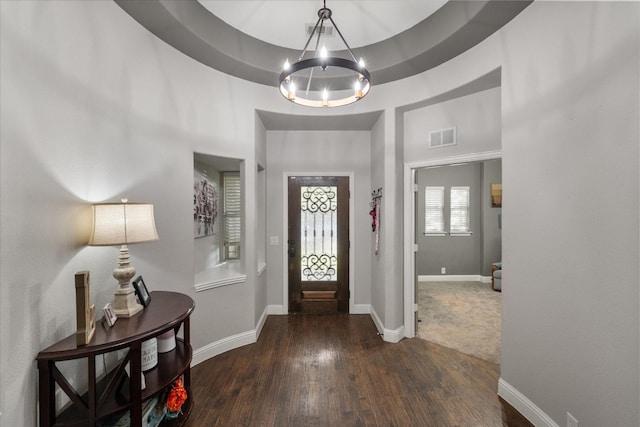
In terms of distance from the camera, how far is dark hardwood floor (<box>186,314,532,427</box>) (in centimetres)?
205

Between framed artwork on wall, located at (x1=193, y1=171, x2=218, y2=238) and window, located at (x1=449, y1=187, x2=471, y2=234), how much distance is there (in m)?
5.05

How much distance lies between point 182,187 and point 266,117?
1504 millimetres

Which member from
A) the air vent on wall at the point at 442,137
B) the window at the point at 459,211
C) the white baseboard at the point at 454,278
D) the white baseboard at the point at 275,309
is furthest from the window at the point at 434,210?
the white baseboard at the point at 275,309

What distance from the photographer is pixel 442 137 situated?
2.97 meters

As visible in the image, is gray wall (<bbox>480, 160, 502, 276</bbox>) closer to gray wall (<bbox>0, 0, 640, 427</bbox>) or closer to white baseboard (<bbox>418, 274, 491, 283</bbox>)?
white baseboard (<bbox>418, 274, 491, 283</bbox>)

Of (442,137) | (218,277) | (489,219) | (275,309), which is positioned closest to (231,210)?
(218,277)

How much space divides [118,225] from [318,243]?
2826 mm

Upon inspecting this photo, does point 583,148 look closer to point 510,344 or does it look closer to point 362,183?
point 510,344

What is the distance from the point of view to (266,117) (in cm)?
351

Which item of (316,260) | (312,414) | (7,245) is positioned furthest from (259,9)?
(312,414)

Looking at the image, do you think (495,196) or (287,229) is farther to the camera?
(495,196)

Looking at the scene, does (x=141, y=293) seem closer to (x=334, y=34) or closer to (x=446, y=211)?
(x=334, y=34)

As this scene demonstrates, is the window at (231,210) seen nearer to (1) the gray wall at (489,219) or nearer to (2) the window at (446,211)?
(2) the window at (446,211)

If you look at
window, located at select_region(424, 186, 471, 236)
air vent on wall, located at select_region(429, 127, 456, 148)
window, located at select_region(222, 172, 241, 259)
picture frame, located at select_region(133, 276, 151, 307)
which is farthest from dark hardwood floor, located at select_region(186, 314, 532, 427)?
window, located at select_region(424, 186, 471, 236)
